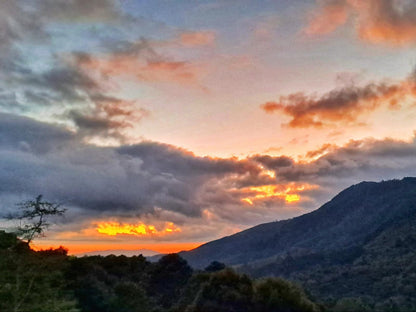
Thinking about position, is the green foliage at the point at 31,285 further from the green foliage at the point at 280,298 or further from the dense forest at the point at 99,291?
the green foliage at the point at 280,298

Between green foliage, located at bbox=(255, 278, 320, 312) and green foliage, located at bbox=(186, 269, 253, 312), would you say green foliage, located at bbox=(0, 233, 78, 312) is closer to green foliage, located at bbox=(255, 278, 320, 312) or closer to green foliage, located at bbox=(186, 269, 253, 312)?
green foliage, located at bbox=(186, 269, 253, 312)

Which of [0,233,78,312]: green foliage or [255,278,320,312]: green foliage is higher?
[0,233,78,312]: green foliage

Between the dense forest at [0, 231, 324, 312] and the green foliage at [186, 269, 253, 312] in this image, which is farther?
the dense forest at [0, 231, 324, 312]

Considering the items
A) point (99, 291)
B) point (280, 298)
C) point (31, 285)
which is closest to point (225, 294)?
point (280, 298)

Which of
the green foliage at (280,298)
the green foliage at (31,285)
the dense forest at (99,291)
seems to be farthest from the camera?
the green foliage at (31,285)

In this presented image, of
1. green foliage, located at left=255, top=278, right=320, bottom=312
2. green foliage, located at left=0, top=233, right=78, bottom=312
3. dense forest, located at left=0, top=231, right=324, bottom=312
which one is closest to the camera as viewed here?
green foliage, located at left=255, top=278, right=320, bottom=312

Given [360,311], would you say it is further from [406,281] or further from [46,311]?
[406,281]

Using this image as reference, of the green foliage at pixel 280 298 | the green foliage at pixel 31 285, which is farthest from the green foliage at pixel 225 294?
the green foliage at pixel 31 285

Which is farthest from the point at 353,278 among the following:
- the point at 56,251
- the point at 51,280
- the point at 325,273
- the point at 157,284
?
the point at 51,280

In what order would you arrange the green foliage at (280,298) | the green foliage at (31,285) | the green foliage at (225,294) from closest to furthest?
the green foliage at (280,298) → the green foliage at (225,294) → the green foliage at (31,285)

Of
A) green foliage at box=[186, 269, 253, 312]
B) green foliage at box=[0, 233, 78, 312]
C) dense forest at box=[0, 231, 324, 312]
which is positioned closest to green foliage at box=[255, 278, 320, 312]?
dense forest at box=[0, 231, 324, 312]

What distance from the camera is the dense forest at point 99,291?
41781 millimetres

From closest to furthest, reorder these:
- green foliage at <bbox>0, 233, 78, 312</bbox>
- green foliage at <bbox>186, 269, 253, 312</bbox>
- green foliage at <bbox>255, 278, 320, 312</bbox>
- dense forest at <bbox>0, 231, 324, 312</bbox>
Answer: green foliage at <bbox>255, 278, 320, 312</bbox> < green foliage at <bbox>186, 269, 253, 312</bbox> < dense forest at <bbox>0, 231, 324, 312</bbox> < green foliage at <bbox>0, 233, 78, 312</bbox>

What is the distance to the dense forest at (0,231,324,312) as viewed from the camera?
41.8 metres
